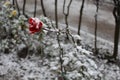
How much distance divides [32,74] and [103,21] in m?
4.32

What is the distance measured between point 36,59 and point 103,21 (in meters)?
3.82

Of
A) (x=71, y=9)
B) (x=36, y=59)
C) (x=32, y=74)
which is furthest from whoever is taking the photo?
(x=71, y=9)

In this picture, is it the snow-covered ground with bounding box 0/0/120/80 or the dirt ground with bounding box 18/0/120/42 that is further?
the dirt ground with bounding box 18/0/120/42

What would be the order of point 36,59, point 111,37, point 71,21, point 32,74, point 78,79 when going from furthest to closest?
point 71,21 < point 111,37 < point 36,59 < point 32,74 < point 78,79

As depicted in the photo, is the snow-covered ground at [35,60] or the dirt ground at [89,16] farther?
the dirt ground at [89,16]

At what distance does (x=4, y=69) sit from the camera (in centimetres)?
620

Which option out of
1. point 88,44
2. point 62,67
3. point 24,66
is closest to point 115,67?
point 88,44

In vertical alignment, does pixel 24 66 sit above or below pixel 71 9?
below

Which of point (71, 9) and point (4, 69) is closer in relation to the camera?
point (4, 69)

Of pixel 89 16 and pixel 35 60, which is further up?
pixel 89 16

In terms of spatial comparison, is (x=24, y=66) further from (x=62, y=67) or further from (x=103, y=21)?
(x=103, y=21)

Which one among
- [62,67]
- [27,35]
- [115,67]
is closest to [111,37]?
[115,67]

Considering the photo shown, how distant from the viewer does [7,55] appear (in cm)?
668

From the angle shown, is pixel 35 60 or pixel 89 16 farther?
pixel 89 16
